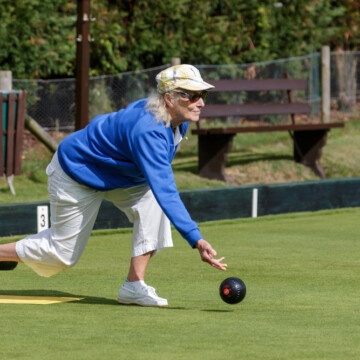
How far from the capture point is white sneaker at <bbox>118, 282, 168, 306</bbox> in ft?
17.1

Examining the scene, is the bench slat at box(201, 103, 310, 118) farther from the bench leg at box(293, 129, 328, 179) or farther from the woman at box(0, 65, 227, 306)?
the woman at box(0, 65, 227, 306)

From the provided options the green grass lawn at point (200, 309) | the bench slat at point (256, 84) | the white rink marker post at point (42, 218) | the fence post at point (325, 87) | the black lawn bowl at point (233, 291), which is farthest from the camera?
the fence post at point (325, 87)

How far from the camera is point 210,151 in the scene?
41.1 ft

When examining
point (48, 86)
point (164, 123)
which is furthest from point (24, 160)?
point (164, 123)

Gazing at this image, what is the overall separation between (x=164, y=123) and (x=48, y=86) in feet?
25.3

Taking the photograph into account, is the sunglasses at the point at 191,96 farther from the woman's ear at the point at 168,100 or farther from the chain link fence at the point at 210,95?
the chain link fence at the point at 210,95

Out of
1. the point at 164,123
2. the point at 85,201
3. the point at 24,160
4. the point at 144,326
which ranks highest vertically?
the point at 164,123

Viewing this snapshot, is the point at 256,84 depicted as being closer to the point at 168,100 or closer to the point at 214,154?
the point at 214,154

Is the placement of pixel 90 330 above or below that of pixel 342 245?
above

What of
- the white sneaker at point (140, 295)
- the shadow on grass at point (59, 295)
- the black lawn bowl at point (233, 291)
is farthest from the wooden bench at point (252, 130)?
the black lawn bowl at point (233, 291)

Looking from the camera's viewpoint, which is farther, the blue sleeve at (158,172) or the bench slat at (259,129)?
the bench slat at (259,129)

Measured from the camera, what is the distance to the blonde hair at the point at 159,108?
4.96 metres

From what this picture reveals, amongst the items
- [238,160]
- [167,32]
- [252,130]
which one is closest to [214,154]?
[252,130]

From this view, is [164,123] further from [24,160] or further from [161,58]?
[161,58]
